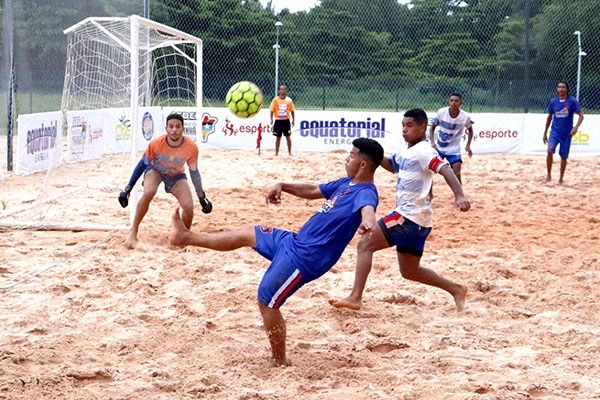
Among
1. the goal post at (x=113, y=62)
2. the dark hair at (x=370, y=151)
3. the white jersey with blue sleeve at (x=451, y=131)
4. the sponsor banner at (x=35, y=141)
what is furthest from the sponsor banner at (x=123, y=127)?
the dark hair at (x=370, y=151)

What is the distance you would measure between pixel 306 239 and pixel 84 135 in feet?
37.0

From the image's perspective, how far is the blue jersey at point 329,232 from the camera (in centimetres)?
492

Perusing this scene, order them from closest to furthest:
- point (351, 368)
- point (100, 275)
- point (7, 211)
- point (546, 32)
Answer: point (351, 368), point (100, 275), point (7, 211), point (546, 32)

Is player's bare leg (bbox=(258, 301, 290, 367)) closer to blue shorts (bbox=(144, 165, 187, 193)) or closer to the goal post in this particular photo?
blue shorts (bbox=(144, 165, 187, 193))

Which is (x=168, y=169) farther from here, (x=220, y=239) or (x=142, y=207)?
(x=220, y=239)

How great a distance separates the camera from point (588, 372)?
4.96 metres

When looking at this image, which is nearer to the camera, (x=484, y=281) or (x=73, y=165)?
(x=484, y=281)

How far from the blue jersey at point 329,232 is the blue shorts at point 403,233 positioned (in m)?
1.26

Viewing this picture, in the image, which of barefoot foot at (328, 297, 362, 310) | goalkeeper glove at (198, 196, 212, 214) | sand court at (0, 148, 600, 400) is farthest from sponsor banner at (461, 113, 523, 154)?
barefoot foot at (328, 297, 362, 310)

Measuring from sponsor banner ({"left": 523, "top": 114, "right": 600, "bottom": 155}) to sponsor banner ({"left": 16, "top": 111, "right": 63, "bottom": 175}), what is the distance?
36.7 ft

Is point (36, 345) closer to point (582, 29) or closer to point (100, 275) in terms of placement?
point (100, 275)

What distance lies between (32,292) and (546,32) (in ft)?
71.6

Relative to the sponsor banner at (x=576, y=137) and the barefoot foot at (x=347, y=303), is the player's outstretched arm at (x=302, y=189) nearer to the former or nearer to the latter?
the barefoot foot at (x=347, y=303)

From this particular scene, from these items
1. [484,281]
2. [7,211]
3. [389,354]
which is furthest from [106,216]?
[389,354]
